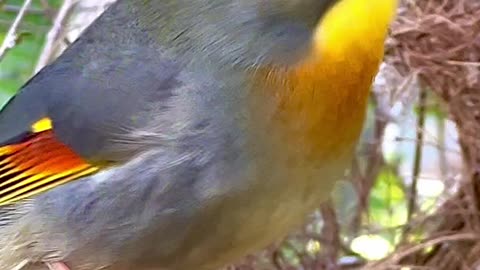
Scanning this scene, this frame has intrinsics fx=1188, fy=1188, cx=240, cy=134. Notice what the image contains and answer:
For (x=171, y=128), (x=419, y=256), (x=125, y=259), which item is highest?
(x=171, y=128)

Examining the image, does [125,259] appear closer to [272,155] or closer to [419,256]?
[272,155]

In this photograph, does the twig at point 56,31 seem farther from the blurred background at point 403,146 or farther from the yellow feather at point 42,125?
the yellow feather at point 42,125

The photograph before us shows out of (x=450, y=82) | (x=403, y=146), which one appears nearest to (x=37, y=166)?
(x=450, y=82)

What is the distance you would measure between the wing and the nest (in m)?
0.33

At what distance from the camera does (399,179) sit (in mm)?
1647

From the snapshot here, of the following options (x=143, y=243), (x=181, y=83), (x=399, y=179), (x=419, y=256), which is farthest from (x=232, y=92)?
(x=399, y=179)

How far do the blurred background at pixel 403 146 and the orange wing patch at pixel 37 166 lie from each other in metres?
0.19

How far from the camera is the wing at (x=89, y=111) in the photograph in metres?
1.14

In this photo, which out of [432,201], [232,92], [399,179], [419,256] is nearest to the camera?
[232,92]

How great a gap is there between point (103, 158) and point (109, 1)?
45 cm

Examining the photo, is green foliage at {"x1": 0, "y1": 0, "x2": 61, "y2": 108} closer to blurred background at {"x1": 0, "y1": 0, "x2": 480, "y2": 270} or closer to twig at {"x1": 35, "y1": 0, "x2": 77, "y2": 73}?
blurred background at {"x1": 0, "y1": 0, "x2": 480, "y2": 270}

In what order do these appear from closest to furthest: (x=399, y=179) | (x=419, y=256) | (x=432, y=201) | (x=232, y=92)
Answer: (x=232, y=92) < (x=419, y=256) < (x=432, y=201) < (x=399, y=179)

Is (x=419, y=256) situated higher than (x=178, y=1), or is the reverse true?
(x=178, y=1)

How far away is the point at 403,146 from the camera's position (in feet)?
5.74
